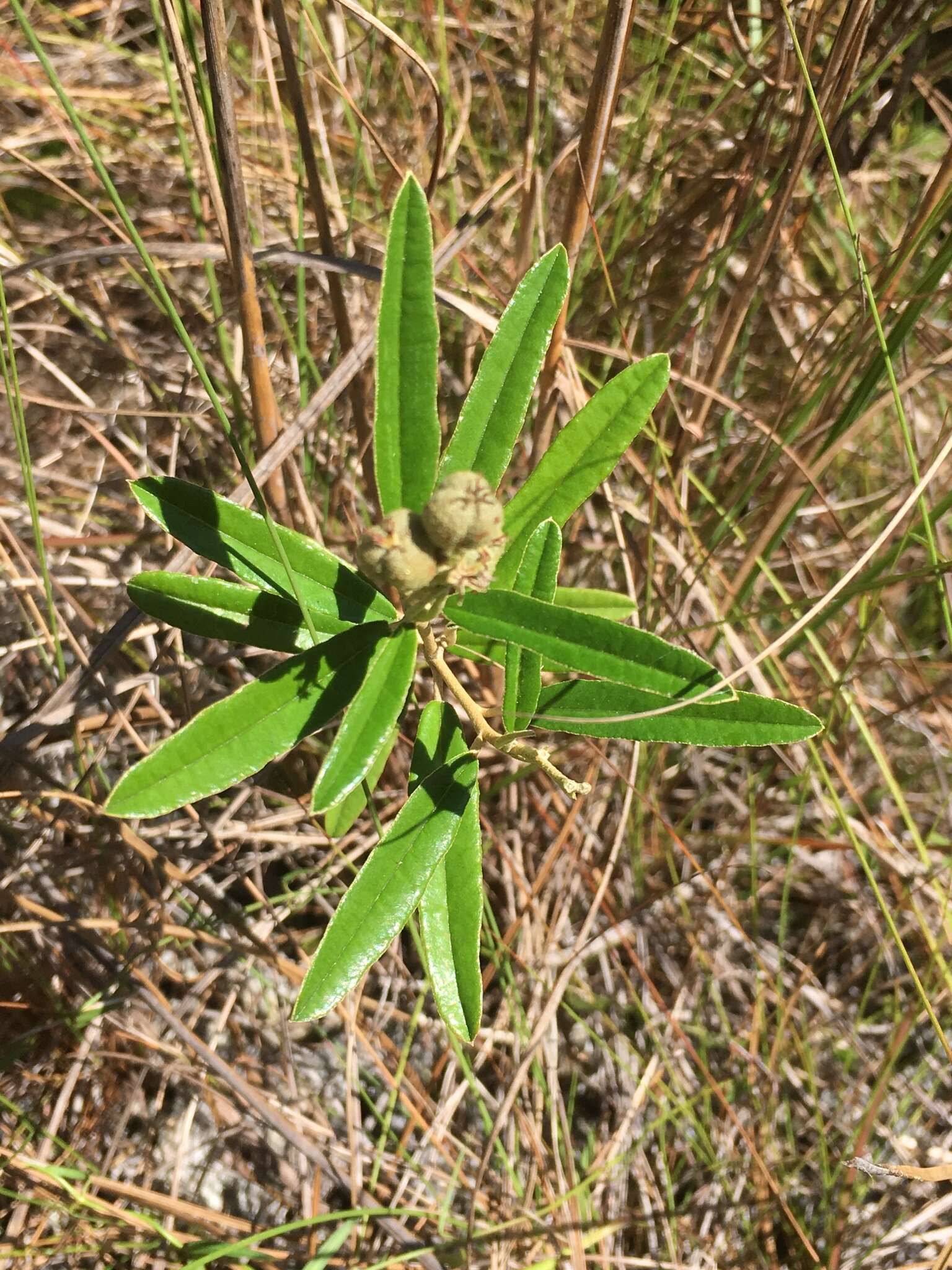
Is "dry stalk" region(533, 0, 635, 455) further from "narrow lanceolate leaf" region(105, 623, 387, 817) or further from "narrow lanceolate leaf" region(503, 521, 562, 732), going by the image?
"narrow lanceolate leaf" region(105, 623, 387, 817)

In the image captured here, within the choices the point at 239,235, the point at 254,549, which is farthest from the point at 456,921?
the point at 239,235

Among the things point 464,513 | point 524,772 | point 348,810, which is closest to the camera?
point 464,513

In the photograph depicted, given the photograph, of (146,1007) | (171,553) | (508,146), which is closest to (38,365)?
(171,553)

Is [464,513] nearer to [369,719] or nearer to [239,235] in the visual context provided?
[369,719]

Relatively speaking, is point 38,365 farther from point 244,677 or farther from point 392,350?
point 392,350

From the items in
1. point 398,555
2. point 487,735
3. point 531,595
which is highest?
point 398,555

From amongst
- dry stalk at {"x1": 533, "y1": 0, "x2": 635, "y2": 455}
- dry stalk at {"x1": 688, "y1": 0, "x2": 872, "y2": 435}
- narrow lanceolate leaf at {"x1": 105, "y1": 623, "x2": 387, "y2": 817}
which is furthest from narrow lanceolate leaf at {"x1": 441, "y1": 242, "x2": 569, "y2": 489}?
dry stalk at {"x1": 688, "y1": 0, "x2": 872, "y2": 435}

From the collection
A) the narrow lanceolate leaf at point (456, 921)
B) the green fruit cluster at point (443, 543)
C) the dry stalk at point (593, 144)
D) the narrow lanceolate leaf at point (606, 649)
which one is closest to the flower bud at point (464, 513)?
the green fruit cluster at point (443, 543)

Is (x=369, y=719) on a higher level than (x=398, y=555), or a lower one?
lower

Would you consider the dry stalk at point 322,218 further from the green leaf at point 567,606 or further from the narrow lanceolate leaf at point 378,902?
the narrow lanceolate leaf at point 378,902
